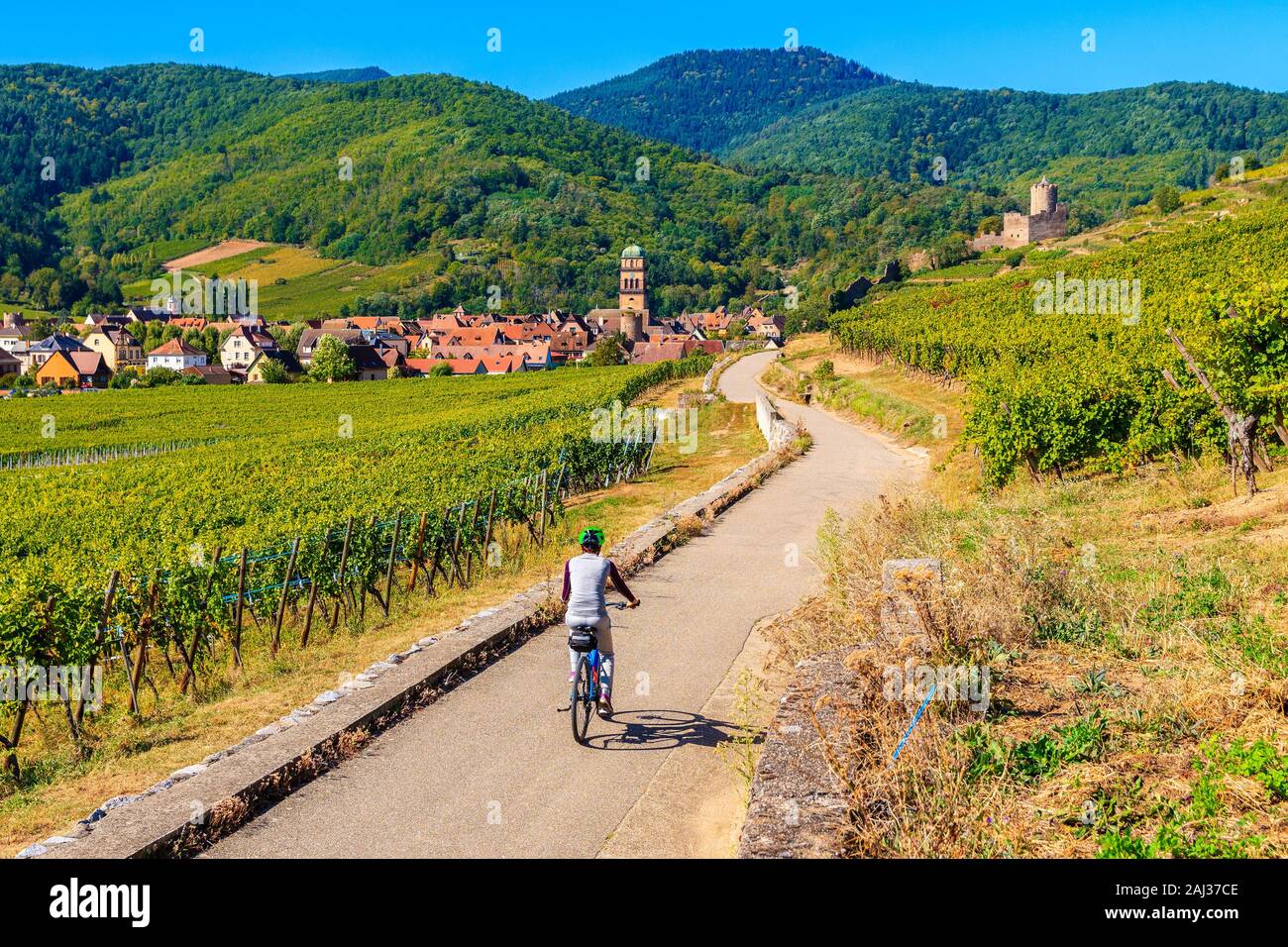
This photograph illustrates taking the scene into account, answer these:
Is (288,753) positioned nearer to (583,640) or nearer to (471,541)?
(583,640)

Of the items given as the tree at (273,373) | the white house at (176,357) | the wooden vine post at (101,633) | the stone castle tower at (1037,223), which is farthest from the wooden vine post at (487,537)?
the stone castle tower at (1037,223)

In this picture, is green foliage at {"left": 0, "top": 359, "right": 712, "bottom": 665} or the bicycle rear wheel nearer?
the bicycle rear wheel

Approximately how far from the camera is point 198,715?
10203 millimetres

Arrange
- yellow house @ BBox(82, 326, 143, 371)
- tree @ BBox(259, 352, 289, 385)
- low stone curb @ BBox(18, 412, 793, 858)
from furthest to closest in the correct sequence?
yellow house @ BBox(82, 326, 143, 371) → tree @ BBox(259, 352, 289, 385) → low stone curb @ BBox(18, 412, 793, 858)

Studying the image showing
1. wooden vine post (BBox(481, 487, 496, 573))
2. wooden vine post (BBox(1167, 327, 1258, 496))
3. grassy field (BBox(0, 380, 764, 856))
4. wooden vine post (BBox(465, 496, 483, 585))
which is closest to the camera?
grassy field (BBox(0, 380, 764, 856))

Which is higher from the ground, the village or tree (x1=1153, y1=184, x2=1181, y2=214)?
tree (x1=1153, y1=184, x2=1181, y2=214)

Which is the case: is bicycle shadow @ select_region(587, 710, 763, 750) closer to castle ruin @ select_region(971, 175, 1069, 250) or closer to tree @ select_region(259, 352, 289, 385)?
tree @ select_region(259, 352, 289, 385)

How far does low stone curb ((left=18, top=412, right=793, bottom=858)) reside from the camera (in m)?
6.39

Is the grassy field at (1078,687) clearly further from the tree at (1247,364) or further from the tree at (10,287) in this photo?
the tree at (10,287)

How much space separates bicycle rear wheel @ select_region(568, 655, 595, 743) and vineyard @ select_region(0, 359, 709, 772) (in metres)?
4.84

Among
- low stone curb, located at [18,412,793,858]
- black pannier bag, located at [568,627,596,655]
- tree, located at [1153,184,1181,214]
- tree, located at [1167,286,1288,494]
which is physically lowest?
low stone curb, located at [18,412,793,858]

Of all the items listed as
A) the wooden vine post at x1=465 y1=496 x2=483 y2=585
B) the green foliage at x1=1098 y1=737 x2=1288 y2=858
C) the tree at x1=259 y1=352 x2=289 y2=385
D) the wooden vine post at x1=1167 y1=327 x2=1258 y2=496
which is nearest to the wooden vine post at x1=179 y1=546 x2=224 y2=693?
the wooden vine post at x1=465 y1=496 x2=483 y2=585

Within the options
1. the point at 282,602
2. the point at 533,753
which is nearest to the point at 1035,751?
the point at 533,753

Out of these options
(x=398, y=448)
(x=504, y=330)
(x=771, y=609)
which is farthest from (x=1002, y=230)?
(x=771, y=609)
